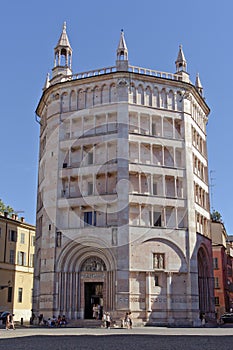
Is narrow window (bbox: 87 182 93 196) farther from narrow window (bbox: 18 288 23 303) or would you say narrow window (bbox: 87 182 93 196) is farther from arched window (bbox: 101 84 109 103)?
narrow window (bbox: 18 288 23 303)

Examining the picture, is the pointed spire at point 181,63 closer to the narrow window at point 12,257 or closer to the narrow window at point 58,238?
the narrow window at point 58,238

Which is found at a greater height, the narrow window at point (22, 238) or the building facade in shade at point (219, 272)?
the narrow window at point (22, 238)

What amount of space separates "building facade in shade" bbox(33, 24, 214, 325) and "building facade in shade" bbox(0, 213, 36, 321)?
11.4 m

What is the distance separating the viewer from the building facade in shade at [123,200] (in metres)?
40.0

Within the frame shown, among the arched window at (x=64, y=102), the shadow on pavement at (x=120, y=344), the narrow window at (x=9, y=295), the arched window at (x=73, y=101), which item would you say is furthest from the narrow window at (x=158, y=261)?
the narrow window at (x=9, y=295)

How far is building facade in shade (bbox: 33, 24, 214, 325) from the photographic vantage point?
40000mm

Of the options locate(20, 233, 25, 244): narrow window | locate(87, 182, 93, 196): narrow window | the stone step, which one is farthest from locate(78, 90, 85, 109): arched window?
locate(20, 233, 25, 244): narrow window

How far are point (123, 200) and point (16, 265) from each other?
23.8 meters

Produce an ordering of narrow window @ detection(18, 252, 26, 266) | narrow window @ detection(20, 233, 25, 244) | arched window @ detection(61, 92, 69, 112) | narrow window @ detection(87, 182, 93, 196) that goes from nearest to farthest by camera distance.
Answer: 1. narrow window @ detection(87, 182, 93, 196)
2. arched window @ detection(61, 92, 69, 112)
3. narrow window @ detection(18, 252, 26, 266)
4. narrow window @ detection(20, 233, 25, 244)

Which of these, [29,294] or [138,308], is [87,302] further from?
[29,294]

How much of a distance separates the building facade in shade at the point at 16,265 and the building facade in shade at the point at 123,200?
1136cm

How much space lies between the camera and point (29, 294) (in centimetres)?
6034

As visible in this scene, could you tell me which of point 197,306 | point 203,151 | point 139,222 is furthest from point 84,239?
point 203,151

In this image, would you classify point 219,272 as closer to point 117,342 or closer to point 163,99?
point 163,99
